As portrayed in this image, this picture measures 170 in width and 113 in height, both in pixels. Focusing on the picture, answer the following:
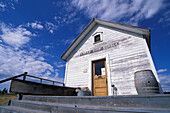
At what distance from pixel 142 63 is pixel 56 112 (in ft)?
14.1

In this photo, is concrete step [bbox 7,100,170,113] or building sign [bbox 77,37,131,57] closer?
concrete step [bbox 7,100,170,113]

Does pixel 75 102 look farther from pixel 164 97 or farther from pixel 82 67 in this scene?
pixel 82 67

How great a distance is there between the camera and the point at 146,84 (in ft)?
8.84

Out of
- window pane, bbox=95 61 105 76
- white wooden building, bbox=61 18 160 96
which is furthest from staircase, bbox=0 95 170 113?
window pane, bbox=95 61 105 76

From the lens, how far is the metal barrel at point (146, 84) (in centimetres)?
263

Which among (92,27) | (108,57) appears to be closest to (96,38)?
(92,27)

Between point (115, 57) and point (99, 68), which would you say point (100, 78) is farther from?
point (115, 57)

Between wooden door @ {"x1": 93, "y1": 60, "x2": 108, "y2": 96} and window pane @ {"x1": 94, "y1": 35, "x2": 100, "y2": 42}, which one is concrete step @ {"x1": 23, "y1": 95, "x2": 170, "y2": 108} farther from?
window pane @ {"x1": 94, "y1": 35, "x2": 100, "y2": 42}

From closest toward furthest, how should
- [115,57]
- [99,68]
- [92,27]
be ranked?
[115,57], [99,68], [92,27]

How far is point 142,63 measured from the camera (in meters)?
4.25

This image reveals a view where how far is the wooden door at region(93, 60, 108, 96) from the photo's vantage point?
5.14 m

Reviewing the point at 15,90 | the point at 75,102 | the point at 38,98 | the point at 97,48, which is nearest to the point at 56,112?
the point at 75,102

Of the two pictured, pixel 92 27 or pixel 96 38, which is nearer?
pixel 96 38

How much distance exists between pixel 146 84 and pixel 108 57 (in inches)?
117
